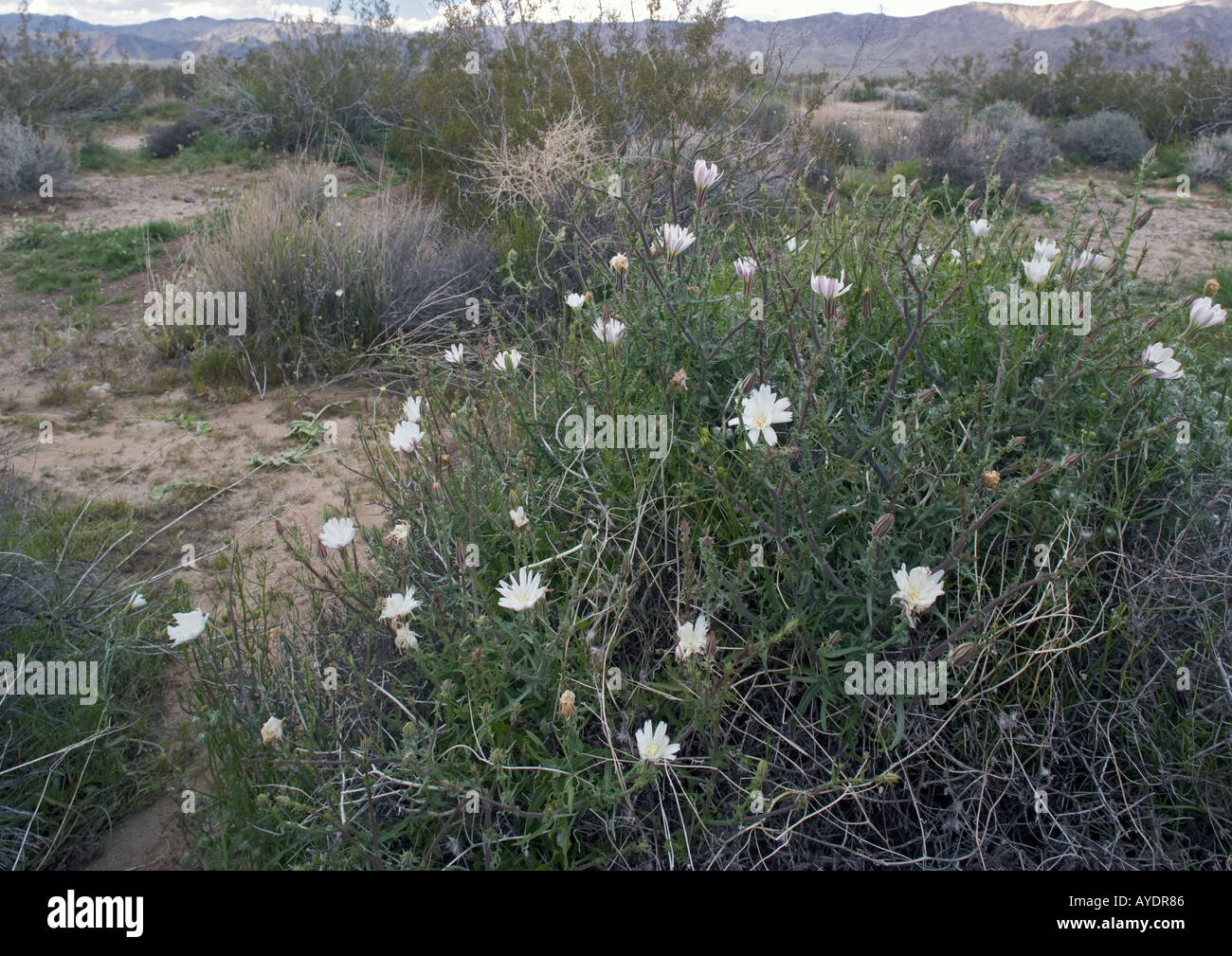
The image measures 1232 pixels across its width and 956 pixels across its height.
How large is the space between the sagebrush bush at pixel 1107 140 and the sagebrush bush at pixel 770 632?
10605 mm

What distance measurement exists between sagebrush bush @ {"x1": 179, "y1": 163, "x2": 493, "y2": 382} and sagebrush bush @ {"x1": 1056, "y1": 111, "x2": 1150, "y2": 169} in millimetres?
9733

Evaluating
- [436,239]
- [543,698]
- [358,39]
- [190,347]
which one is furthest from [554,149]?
[358,39]

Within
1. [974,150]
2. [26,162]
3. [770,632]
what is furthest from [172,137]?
[770,632]

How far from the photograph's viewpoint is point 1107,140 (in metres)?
10.8

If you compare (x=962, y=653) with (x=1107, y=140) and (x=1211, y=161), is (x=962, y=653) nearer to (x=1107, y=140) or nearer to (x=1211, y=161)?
(x=1211, y=161)

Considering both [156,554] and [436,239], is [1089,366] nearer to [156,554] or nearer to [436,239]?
[156,554]

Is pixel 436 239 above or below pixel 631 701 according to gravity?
above

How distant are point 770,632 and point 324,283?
163 inches

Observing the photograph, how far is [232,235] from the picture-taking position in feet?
16.7

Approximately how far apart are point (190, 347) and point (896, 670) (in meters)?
4.85

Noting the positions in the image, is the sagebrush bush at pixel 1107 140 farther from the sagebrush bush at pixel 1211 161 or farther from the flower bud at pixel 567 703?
the flower bud at pixel 567 703

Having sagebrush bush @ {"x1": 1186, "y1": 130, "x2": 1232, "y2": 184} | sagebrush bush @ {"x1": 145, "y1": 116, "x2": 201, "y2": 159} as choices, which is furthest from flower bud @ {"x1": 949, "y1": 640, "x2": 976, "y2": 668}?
sagebrush bush @ {"x1": 145, "y1": 116, "x2": 201, "y2": 159}

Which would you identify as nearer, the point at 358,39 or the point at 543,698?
the point at 543,698

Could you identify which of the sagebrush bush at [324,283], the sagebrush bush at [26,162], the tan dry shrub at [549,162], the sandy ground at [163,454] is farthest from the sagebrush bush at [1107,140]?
the sagebrush bush at [26,162]
